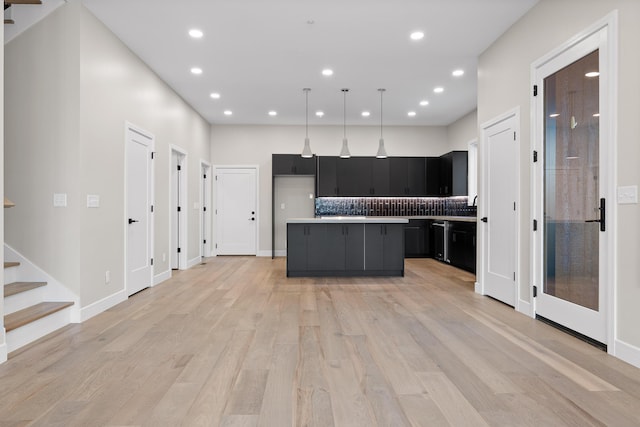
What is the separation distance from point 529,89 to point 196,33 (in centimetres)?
364

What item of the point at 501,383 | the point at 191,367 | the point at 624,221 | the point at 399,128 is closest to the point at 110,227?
the point at 191,367

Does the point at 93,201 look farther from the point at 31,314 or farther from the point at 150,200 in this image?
the point at 150,200

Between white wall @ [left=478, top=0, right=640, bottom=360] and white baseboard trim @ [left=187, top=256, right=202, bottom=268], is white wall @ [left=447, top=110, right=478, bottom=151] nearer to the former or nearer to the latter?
white wall @ [left=478, top=0, right=640, bottom=360]

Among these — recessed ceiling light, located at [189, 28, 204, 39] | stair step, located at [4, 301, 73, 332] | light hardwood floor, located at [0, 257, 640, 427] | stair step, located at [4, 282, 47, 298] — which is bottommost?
light hardwood floor, located at [0, 257, 640, 427]

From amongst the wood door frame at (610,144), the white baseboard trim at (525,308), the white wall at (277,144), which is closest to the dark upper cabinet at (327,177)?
the white wall at (277,144)

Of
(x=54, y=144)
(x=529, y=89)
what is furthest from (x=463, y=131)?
(x=54, y=144)

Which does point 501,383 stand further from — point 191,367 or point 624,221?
point 191,367

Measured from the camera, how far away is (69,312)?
3764mm

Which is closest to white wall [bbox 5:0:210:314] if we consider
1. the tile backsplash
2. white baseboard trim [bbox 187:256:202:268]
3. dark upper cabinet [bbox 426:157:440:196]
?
white baseboard trim [bbox 187:256:202:268]

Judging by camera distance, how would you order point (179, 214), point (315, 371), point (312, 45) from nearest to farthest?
point (315, 371), point (312, 45), point (179, 214)

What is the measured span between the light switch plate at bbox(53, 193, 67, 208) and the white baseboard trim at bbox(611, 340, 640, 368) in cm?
470

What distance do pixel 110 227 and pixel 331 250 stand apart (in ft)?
10.4

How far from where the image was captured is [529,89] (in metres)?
4.02

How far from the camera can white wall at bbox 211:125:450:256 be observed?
30.6 feet
